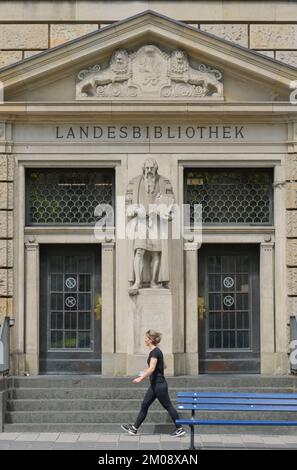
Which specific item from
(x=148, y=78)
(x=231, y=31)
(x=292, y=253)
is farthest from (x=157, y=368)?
(x=231, y=31)

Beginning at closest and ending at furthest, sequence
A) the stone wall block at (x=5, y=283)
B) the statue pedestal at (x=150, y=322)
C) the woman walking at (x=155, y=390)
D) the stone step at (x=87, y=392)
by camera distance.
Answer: the woman walking at (x=155, y=390)
the stone step at (x=87, y=392)
the statue pedestal at (x=150, y=322)
the stone wall block at (x=5, y=283)

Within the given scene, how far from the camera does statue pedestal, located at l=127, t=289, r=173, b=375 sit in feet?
50.7

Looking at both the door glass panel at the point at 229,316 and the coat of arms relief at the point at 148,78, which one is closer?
the coat of arms relief at the point at 148,78

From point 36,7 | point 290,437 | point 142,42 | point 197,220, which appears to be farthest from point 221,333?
point 36,7

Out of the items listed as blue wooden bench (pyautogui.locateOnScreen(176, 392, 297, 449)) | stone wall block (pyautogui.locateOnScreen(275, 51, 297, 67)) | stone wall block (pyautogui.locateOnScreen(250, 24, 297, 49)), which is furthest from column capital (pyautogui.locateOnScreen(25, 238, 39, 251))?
stone wall block (pyautogui.locateOnScreen(275, 51, 297, 67))

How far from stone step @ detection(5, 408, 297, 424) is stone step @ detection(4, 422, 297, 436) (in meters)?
0.10

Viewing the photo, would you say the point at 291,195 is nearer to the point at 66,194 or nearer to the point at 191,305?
the point at 191,305

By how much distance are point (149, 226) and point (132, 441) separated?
392cm

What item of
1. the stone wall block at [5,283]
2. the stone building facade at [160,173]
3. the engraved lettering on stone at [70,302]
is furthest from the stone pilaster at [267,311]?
the stone wall block at [5,283]

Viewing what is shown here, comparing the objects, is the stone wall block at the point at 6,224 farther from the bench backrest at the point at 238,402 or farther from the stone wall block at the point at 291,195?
the stone wall block at the point at 291,195

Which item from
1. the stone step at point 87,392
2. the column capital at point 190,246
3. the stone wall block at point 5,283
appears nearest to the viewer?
the stone step at point 87,392

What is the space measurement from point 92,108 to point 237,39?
3.06 m

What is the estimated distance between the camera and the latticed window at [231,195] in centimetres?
1638

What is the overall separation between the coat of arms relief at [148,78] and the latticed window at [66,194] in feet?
4.82
